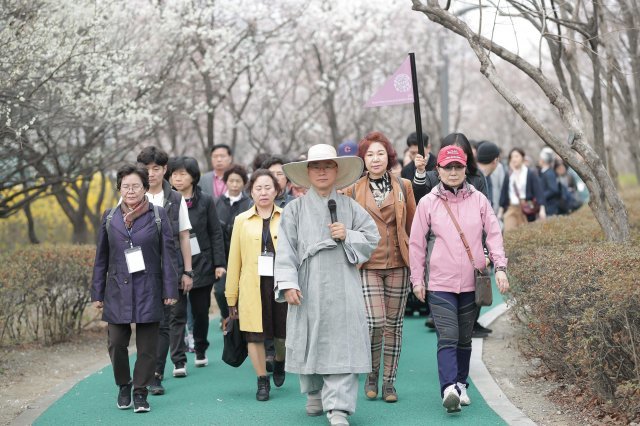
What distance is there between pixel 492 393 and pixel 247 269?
Result: 6.93 ft

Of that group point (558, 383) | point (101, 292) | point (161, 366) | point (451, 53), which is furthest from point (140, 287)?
point (451, 53)

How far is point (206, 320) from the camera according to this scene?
9.18 m

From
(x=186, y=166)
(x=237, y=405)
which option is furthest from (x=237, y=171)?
(x=237, y=405)

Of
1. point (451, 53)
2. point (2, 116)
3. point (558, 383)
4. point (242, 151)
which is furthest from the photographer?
point (451, 53)

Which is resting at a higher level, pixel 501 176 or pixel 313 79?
pixel 313 79

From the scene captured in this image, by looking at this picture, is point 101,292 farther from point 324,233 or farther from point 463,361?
point 463,361

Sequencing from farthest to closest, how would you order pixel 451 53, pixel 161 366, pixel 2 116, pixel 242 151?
pixel 451 53
pixel 242 151
pixel 2 116
pixel 161 366

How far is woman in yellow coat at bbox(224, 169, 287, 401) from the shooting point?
775 centimetres

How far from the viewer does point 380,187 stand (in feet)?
24.7

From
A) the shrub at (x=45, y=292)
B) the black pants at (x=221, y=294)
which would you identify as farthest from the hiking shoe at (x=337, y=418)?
the shrub at (x=45, y=292)

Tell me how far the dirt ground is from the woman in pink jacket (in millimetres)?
634

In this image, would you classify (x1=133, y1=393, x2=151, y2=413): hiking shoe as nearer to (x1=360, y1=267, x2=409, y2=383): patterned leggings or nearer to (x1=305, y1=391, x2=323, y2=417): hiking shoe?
(x1=305, y1=391, x2=323, y2=417): hiking shoe

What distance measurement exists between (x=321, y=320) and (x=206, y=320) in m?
2.91

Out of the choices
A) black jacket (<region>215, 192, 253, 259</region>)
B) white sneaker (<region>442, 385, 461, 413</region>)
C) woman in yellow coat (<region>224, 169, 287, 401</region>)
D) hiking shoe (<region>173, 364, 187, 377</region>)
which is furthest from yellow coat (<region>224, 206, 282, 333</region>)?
black jacket (<region>215, 192, 253, 259</region>)
